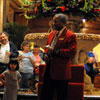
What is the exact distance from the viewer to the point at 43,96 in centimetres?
294

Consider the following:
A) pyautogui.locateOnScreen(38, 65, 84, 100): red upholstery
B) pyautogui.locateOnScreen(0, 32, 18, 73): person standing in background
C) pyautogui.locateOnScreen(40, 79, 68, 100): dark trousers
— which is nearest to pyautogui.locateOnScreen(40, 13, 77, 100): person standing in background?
pyautogui.locateOnScreen(40, 79, 68, 100): dark trousers

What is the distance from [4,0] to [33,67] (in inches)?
210

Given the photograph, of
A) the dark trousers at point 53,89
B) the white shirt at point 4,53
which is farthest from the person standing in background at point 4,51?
the dark trousers at point 53,89

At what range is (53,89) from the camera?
2938 mm

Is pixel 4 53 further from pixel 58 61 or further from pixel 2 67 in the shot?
pixel 58 61

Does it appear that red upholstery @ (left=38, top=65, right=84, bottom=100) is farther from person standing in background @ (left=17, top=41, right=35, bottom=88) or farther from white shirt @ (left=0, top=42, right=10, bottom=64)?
person standing in background @ (left=17, top=41, right=35, bottom=88)

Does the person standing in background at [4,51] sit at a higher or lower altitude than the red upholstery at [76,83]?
higher

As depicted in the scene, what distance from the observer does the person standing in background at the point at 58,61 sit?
2.85 meters

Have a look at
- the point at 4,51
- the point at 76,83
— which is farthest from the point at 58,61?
the point at 4,51

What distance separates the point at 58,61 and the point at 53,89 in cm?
33

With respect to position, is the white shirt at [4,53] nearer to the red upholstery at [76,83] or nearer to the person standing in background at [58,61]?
the red upholstery at [76,83]

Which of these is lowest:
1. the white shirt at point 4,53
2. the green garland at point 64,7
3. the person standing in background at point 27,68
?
the person standing in background at point 27,68

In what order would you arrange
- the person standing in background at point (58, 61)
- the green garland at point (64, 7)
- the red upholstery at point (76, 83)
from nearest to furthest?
1. the person standing in background at point (58, 61)
2. the red upholstery at point (76, 83)
3. the green garland at point (64, 7)

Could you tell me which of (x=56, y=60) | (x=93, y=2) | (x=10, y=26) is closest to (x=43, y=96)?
(x=56, y=60)
